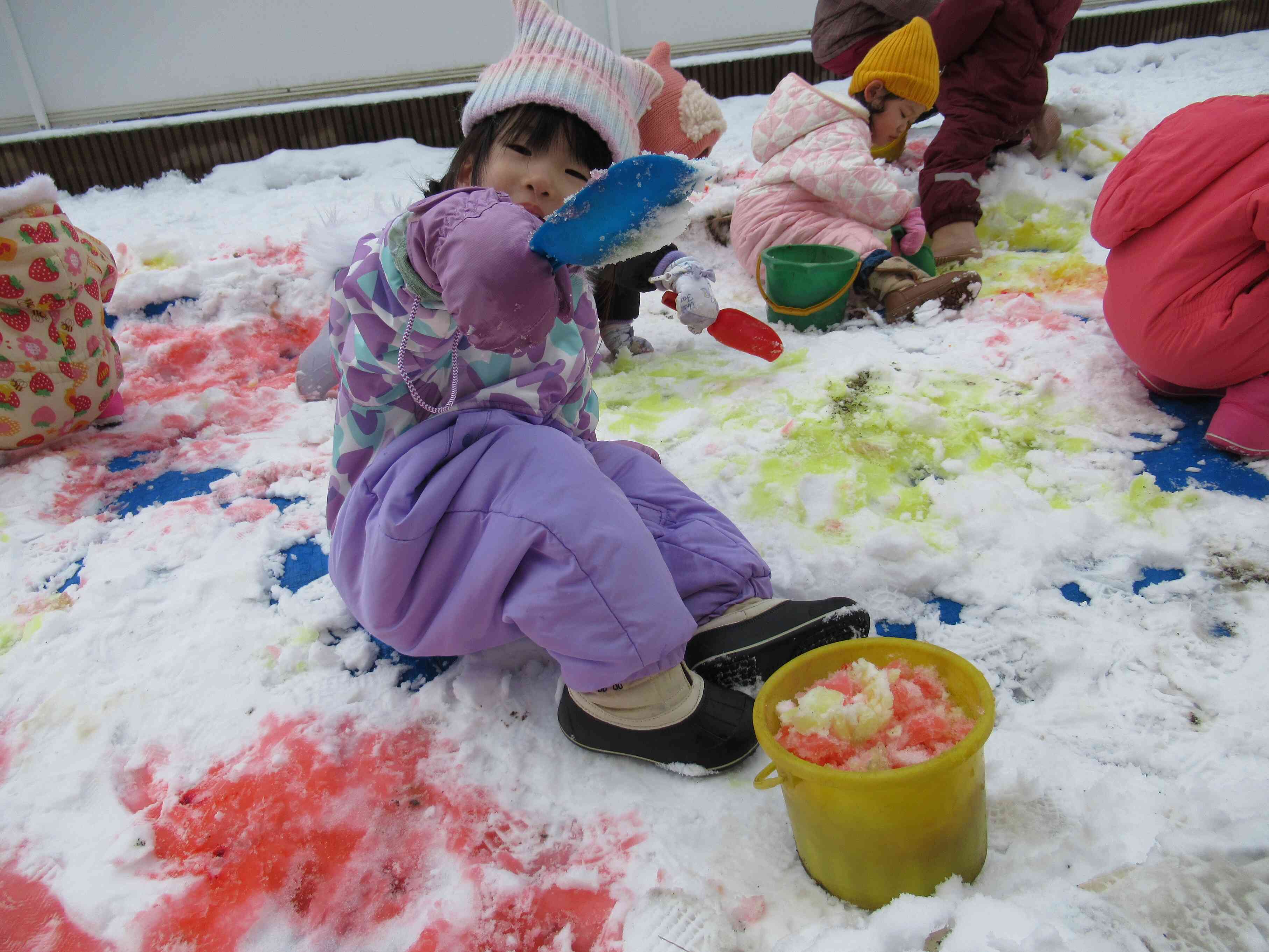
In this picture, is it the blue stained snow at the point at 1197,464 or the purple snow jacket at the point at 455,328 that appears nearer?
the purple snow jacket at the point at 455,328

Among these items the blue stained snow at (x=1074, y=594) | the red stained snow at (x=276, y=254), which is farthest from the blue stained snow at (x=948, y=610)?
the red stained snow at (x=276, y=254)

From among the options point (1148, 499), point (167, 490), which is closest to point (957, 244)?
point (1148, 499)

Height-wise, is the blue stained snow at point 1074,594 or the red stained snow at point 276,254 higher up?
the red stained snow at point 276,254

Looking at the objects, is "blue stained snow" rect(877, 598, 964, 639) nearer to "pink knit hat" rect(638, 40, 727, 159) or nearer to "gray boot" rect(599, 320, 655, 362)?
"gray boot" rect(599, 320, 655, 362)

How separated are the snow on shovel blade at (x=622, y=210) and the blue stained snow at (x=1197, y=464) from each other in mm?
1392

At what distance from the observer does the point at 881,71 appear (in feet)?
10.0

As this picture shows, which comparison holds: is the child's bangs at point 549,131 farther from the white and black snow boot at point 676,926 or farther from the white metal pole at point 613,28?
the white metal pole at point 613,28

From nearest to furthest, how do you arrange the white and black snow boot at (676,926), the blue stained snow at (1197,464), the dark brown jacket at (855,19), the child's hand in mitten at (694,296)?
the white and black snow boot at (676,926)
the blue stained snow at (1197,464)
the child's hand in mitten at (694,296)
the dark brown jacket at (855,19)

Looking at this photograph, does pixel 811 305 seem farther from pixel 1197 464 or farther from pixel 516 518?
pixel 516 518

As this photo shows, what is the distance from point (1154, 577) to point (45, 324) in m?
2.59

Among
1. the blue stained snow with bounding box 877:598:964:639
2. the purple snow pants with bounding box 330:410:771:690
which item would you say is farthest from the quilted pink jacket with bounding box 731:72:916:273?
the purple snow pants with bounding box 330:410:771:690

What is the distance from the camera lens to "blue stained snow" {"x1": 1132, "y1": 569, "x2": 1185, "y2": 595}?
1431mm

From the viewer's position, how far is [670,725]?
1129mm

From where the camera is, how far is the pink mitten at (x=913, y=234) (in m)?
3.13
